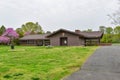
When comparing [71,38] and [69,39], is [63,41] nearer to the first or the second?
[69,39]

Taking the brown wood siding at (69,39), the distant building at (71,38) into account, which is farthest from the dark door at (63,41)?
the brown wood siding at (69,39)

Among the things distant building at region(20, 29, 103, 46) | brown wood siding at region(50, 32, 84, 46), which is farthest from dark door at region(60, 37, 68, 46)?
brown wood siding at region(50, 32, 84, 46)

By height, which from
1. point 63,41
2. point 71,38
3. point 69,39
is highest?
point 71,38

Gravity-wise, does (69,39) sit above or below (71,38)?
below

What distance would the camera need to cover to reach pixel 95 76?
1273 cm

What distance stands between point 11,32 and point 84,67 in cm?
2903

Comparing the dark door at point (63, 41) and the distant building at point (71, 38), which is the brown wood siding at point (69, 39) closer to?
the distant building at point (71, 38)

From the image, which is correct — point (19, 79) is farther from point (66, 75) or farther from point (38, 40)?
point (38, 40)

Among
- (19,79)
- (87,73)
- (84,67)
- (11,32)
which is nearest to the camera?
(19,79)

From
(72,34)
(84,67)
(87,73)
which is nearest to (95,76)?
(87,73)

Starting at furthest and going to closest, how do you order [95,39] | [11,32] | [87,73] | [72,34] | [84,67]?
[95,39] < [72,34] < [11,32] < [84,67] < [87,73]

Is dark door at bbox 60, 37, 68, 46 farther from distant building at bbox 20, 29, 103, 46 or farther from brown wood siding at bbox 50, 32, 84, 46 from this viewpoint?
brown wood siding at bbox 50, 32, 84, 46

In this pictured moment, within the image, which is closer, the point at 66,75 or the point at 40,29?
the point at 66,75

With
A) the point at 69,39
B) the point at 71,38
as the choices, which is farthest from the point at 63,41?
the point at 71,38
